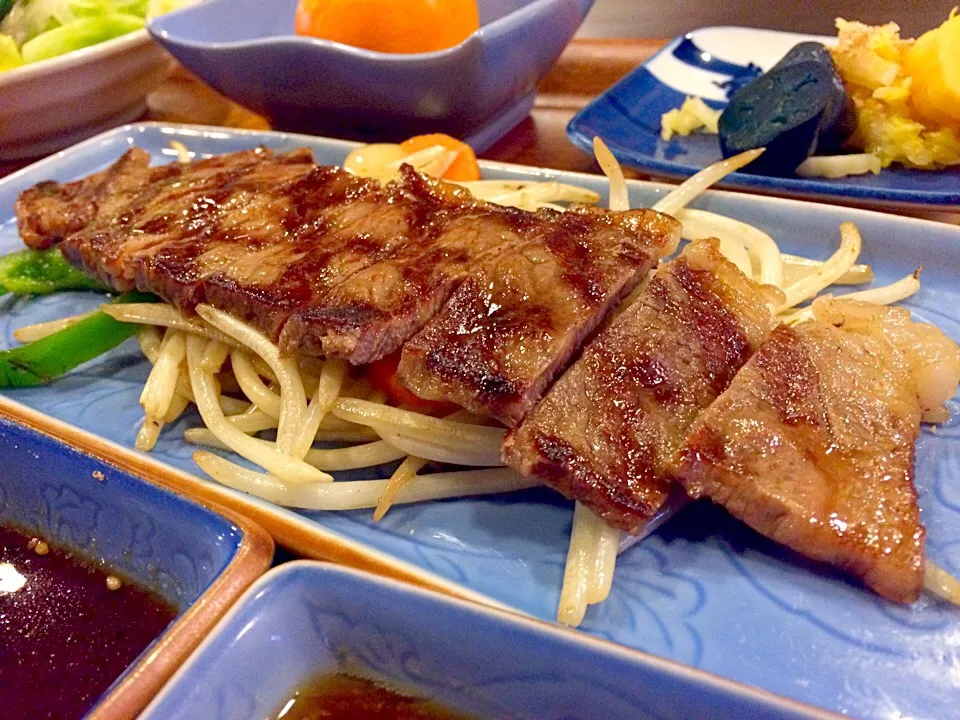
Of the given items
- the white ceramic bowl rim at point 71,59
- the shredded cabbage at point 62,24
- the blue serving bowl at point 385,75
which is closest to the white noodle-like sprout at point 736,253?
the blue serving bowl at point 385,75

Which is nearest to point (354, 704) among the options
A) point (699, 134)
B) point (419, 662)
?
point (419, 662)

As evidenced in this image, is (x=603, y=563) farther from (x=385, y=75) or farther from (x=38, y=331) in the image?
(x=385, y=75)

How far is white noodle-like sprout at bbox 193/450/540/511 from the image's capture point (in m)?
2.29

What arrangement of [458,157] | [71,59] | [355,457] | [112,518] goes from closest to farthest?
1. [112,518]
2. [355,457]
3. [458,157]
4. [71,59]

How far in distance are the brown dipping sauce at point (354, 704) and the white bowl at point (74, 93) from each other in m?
4.51

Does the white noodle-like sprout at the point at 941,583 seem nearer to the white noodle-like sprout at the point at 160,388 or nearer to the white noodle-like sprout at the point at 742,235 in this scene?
the white noodle-like sprout at the point at 742,235

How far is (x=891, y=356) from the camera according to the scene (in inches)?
87.6

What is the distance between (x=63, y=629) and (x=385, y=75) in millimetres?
3019

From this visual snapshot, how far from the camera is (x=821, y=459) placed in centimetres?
192

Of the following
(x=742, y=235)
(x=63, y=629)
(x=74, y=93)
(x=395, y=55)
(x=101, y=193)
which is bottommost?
(x=63, y=629)

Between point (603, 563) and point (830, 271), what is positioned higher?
point (830, 271)

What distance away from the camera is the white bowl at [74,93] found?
183 inches

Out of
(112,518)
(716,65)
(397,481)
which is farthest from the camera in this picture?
(716,65)

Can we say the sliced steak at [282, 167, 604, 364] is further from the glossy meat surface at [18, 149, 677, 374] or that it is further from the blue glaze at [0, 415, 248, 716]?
the blue glaze at [0, 415, 248, 716]
